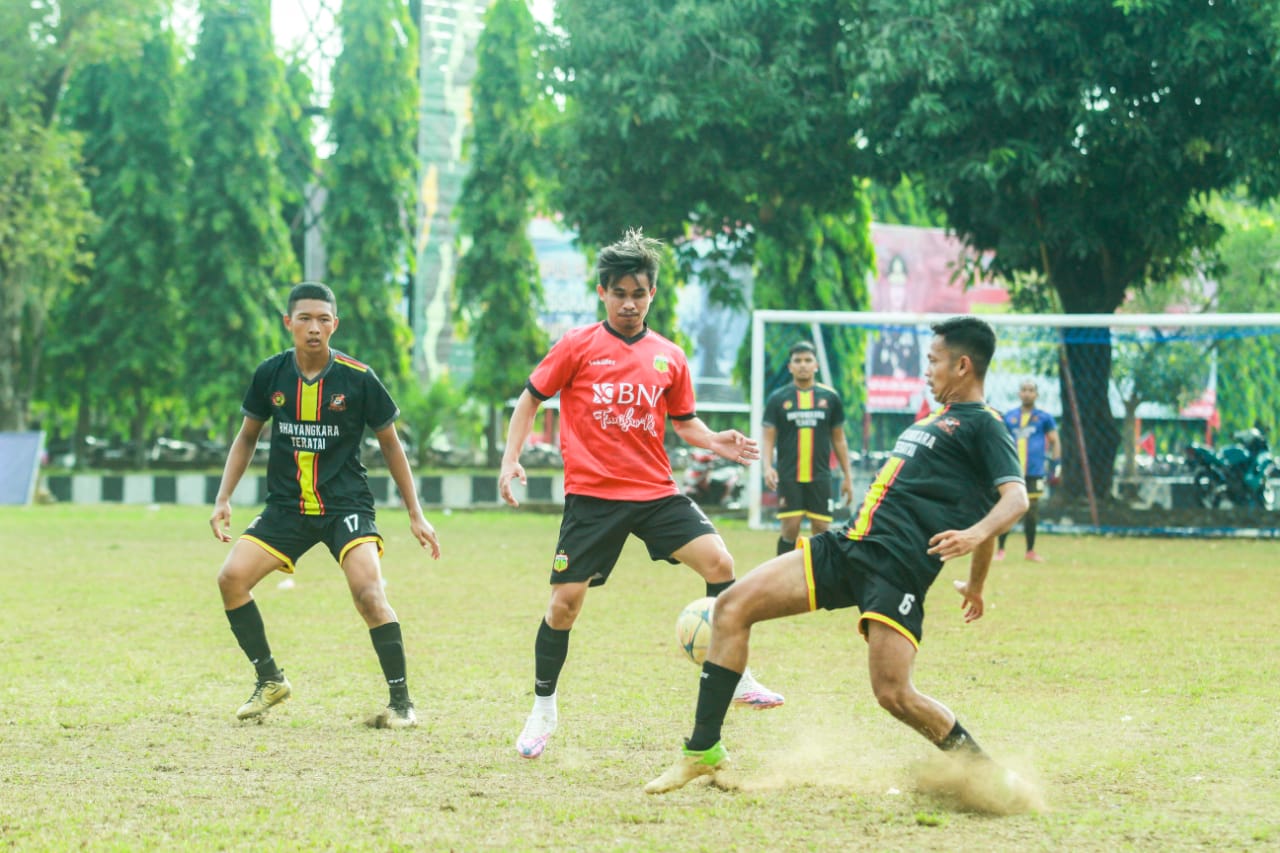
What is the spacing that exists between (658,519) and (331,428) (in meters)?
1.72

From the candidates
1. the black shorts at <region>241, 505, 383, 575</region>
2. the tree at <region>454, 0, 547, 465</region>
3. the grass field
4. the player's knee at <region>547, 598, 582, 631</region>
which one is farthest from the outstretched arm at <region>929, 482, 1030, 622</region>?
the tree at <region>454, 0, 547, 465</region>

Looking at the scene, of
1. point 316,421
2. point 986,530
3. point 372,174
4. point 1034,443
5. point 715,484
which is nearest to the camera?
point 986,530

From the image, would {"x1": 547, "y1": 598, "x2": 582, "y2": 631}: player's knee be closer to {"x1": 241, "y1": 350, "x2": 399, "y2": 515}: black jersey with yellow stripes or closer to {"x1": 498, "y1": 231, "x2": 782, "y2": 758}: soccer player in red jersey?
{"x1": 498, "y1": 231, "x2": 782, "y2": 758}: soccer player in red jersey

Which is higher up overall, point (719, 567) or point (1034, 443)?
point (1034, 443)

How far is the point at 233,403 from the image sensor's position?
138ft

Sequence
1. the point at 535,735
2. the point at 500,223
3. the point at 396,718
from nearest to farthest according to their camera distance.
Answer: the point at 535,735 → the point at 396,718 → the point at 500,223

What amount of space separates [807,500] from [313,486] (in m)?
6.91

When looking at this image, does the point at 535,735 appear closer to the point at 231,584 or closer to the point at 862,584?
the point at 862,584

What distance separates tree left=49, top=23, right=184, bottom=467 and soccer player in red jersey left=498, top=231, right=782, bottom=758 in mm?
37079

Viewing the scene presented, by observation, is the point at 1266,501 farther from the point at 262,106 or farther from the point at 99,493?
the point at 262,106

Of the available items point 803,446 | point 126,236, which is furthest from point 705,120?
point 126,236

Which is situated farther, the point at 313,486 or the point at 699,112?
the point at 699,112

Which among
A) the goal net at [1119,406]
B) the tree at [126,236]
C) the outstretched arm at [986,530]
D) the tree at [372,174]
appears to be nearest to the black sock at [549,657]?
the outstretched arm at [986,530]

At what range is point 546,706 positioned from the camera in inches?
246
